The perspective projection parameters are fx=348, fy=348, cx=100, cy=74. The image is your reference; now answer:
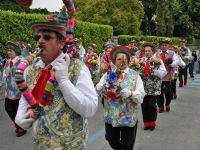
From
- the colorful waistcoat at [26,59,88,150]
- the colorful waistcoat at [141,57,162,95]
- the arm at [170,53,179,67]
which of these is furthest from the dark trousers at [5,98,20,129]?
the arm at [170,53,179,67]

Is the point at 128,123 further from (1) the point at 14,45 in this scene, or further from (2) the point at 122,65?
(1) the point at 14,45

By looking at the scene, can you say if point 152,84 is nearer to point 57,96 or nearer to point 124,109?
point 124,109

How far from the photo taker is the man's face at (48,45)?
2.76m

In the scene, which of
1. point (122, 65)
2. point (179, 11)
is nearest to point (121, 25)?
point (179, 11)

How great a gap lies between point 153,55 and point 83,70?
523cm

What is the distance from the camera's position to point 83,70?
114 inches

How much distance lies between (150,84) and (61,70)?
529 centimetres

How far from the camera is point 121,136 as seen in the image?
5.10m

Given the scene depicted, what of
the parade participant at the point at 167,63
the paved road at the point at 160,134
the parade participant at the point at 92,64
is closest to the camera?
the paved road at the point at 160,134

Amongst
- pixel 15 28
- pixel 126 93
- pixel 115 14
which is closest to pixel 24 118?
pixel 126 93

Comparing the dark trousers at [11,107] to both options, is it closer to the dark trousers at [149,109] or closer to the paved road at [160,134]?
the paved road at [160,134]

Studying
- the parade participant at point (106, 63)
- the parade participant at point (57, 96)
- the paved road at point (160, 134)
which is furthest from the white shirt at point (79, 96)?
the paved road at point (160, 134)

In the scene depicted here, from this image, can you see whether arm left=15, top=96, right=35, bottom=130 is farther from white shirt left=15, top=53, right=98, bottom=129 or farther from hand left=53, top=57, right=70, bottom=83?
hand left=53, top=57, right=70, bottom=83

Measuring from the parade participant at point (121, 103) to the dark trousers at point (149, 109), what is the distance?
7.85 ft
